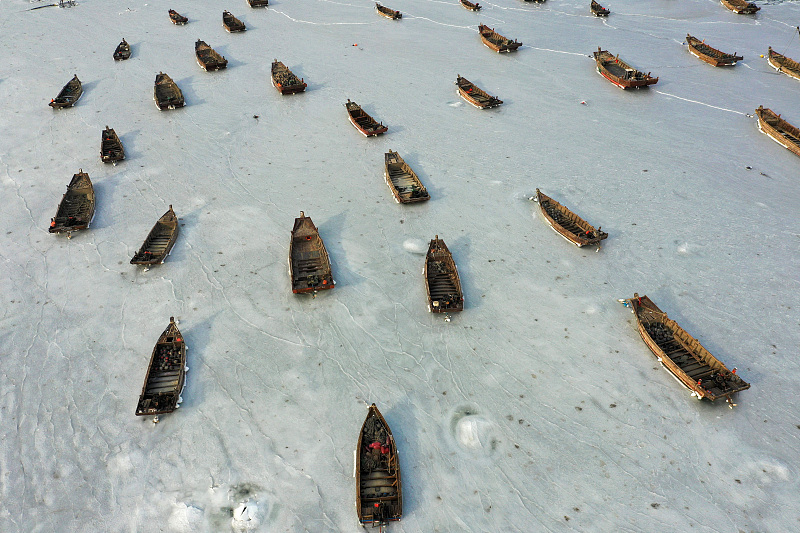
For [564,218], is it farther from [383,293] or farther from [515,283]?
Answer: [383,293]

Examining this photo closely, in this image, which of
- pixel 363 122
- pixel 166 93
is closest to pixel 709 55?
pixel 363 122

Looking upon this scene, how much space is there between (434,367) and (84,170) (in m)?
30.3

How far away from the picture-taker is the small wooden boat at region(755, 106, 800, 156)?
1506 inches

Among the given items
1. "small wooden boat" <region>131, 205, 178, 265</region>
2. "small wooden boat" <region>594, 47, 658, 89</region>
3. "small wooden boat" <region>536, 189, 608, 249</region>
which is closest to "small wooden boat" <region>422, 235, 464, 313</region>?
"small wooden boat" <region>536, 189, 608, 249</region>

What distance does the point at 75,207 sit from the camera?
32.9m

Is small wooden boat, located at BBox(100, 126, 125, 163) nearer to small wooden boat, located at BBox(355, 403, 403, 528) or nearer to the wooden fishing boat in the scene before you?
the wooden fishing boat

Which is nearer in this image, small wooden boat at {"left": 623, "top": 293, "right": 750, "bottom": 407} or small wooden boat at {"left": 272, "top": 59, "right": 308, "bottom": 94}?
small wooden boat at {"left": 623, "top": 293, "right": 750, "bottom": 407}

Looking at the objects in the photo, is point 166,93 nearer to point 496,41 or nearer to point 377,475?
point 496,41

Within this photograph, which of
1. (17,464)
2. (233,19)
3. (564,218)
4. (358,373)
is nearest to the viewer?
(17,464)

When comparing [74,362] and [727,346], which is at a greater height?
[727,346]

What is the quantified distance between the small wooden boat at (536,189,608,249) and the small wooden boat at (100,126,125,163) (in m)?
30.2

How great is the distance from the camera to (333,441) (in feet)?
67.6

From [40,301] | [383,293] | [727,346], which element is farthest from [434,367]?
[40,301]

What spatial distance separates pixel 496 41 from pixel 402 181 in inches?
1233
